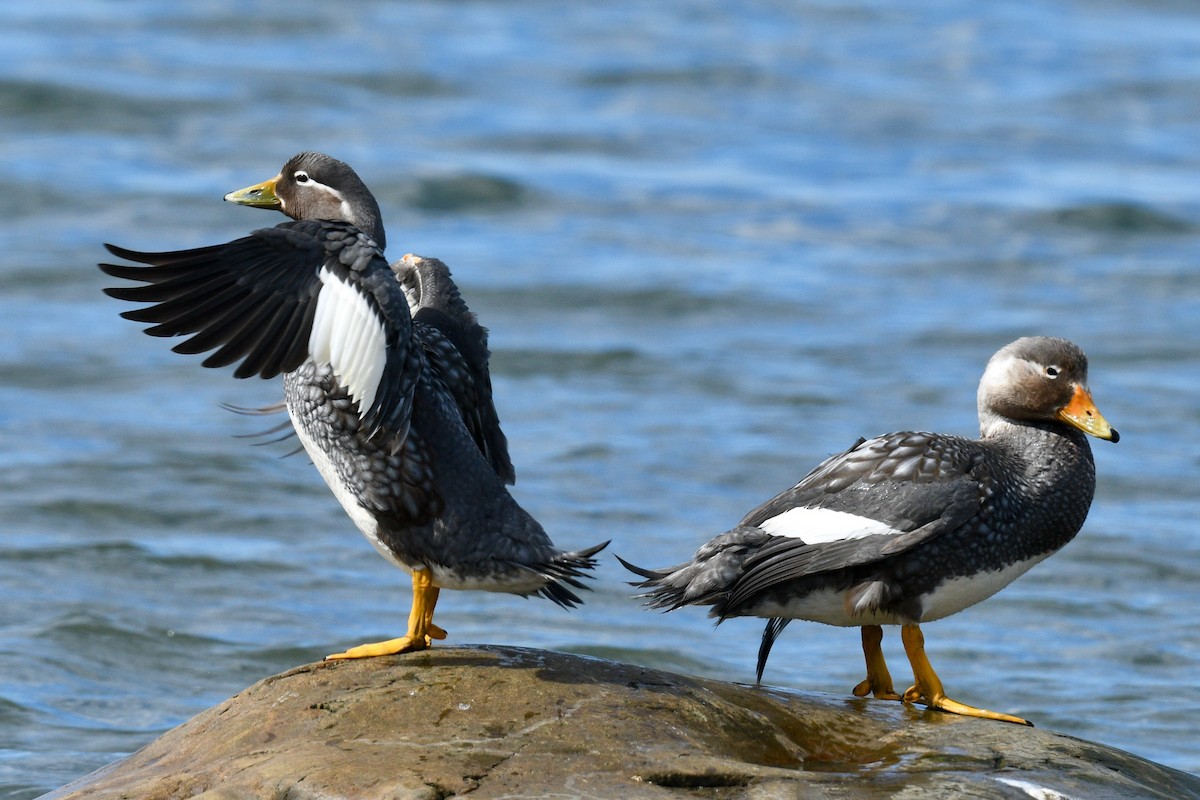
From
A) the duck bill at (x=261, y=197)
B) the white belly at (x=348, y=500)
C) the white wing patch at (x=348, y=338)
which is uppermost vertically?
the duck bill at (x=261, y=197)

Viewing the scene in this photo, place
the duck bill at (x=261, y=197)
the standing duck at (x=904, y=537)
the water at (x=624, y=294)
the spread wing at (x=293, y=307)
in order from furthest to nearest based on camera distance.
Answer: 1. the water at (x=624, y=294)
2. the duck bill at (x=261, y=197)
3. the standing duck at (x=904, y=537)
4. the spread wing at (x=293, y=307)

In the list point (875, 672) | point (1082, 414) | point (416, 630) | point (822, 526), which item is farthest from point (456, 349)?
point (1082, 414)

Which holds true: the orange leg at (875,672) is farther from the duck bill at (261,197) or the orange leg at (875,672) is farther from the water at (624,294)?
the duck bill at (261,197)

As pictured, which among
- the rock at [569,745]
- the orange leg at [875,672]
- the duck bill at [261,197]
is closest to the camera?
the rock at [569,745]

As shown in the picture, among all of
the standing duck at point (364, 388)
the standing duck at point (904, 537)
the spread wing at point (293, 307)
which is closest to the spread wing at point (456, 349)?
the standing duck at point (364, 388)

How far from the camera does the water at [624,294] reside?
31.7ft

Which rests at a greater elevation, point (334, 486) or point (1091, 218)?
point (1091, 218)

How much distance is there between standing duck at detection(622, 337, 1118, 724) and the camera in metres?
6.04

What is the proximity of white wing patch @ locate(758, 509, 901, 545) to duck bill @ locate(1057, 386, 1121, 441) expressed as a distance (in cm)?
94

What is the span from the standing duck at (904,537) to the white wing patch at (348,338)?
1.14 meters

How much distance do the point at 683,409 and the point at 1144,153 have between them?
8.63m

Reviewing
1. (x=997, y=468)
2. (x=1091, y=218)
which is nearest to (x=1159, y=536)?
(x=997, y=468)

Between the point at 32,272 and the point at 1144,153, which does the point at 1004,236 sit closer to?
the point at 1144,153

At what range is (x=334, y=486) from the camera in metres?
6.04
